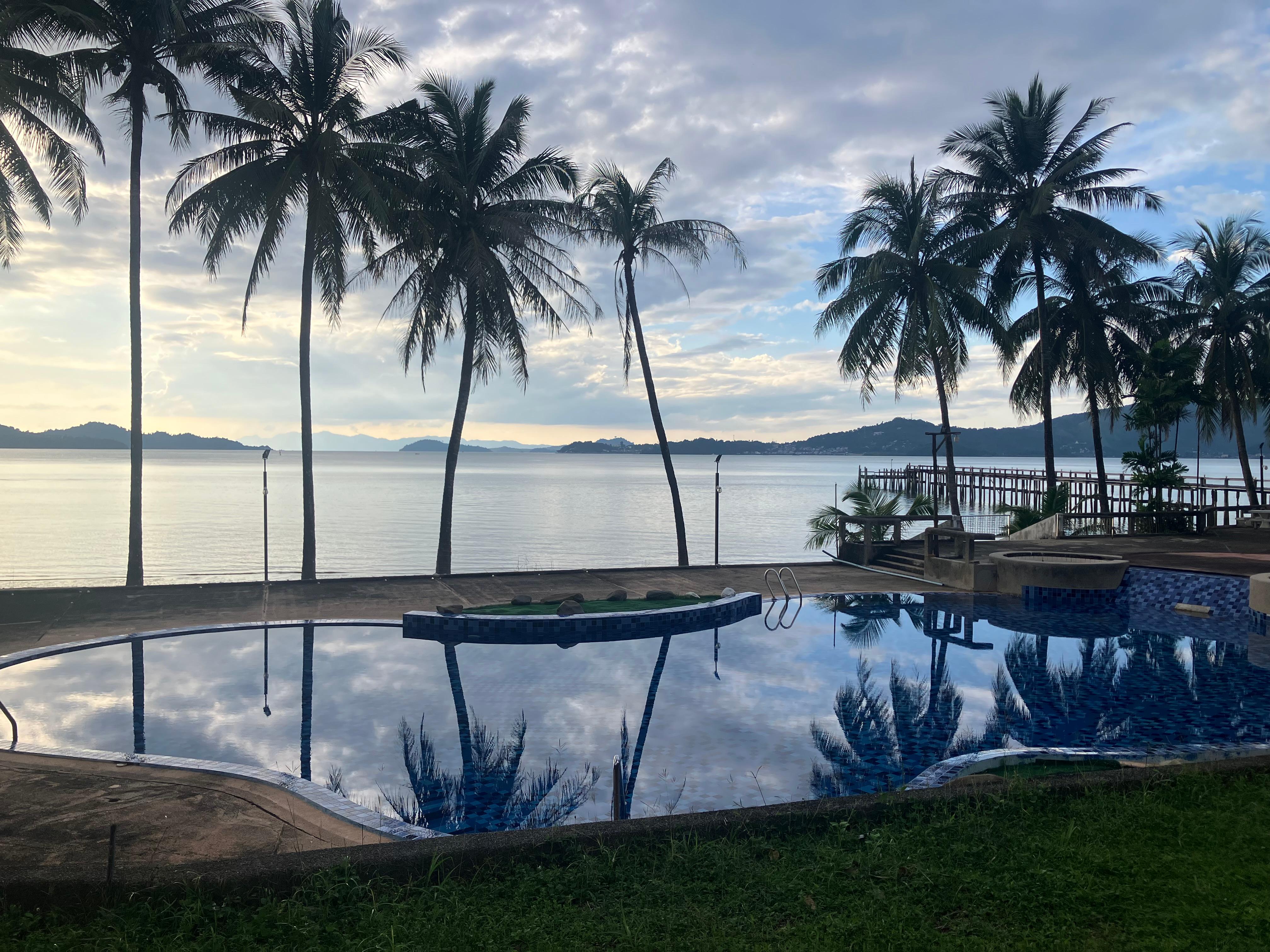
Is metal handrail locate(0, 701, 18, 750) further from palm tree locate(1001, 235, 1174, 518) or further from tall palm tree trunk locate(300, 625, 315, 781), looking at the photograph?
palm tree locate(1001, 235, 1174, 518)

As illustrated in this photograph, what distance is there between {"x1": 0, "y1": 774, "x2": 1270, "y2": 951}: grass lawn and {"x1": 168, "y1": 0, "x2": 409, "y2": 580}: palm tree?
14400mm

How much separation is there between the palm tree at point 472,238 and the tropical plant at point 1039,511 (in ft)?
46.4

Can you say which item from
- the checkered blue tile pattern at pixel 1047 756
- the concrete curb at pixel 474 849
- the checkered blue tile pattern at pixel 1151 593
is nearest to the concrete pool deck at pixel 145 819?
the concrete curb at pixel 474 849

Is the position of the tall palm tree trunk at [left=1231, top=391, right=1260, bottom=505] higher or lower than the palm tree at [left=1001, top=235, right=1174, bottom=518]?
lower

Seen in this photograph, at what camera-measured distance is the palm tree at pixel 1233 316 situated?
3014 cm

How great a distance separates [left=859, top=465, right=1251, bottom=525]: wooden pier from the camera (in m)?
31.8

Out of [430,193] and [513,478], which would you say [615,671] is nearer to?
[430,193]

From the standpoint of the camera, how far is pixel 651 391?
76.5 ft

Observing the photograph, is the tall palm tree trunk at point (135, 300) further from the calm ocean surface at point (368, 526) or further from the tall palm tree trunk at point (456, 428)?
the calm ocean surface at point (368, 526)

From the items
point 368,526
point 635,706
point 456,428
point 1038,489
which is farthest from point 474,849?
point 1038,489

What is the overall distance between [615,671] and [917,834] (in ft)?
23.0

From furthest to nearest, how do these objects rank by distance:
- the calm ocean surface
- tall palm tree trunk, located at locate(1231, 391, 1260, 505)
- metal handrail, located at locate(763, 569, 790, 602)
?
the calm ocean surface < tall palm tree trunk, located at locate(1231, 391, 1260, 505) < metal handrail, located at locate(763, 569, 790, 602)

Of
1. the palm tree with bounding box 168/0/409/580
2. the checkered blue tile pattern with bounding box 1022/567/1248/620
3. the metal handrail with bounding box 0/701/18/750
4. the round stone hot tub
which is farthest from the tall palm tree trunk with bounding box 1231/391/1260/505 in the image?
the metal handrail with bounding box 0/701/18/750

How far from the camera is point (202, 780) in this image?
6535 millimetres
